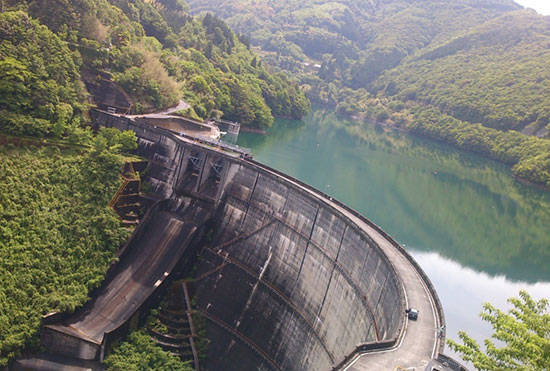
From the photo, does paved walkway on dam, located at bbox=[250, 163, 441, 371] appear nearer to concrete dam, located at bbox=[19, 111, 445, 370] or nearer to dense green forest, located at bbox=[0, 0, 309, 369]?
concrete dam, located at bbox=[19, 111, 445, 370]

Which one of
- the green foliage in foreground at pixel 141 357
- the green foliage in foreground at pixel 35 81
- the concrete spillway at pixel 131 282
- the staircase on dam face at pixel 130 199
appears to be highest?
the green foliage in foreground at pixel 35 81

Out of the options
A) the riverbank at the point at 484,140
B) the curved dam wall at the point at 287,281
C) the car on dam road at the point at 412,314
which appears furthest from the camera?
the riverbank at the point at 484,140

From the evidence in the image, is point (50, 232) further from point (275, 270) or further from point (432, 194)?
point (432, 194)

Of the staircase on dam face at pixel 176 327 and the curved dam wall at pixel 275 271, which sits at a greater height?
the curved dam wall at pixel 275 271

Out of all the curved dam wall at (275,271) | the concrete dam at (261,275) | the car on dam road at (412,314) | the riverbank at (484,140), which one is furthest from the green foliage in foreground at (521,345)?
the riverbank at (484,140)

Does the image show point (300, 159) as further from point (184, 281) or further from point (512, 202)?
point (184, 281)

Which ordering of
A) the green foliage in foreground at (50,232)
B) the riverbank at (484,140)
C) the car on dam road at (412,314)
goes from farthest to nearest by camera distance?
the riverbank at (484,140)
the green foliage in foreground at (50,232)
the car on dam road at (412,314)

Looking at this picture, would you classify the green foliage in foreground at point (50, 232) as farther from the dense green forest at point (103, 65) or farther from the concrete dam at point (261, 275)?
the dense green forest at point (103, 65)

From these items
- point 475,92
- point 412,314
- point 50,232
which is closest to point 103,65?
point 50,232

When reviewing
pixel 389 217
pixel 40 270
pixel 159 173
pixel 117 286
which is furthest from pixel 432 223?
pixel 40 270
